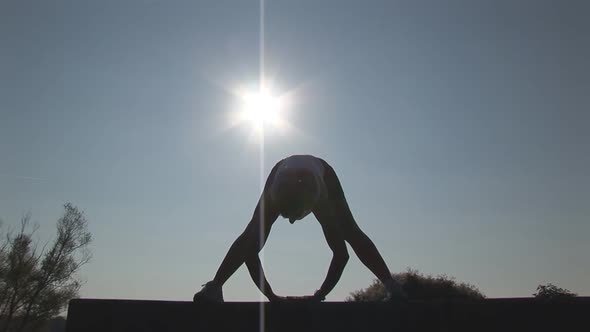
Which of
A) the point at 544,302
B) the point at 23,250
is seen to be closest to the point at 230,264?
the point at 544,302

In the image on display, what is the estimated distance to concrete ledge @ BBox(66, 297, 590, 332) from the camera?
1.88m

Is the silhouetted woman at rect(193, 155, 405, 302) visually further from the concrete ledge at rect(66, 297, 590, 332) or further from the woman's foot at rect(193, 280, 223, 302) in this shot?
the concrete ledge at rect(66, 297, 590, 332)

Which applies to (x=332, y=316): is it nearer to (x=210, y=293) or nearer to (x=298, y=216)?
(x=210, y=293)

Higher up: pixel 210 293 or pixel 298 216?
pixel 298 216

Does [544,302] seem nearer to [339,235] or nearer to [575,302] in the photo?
[575,302]

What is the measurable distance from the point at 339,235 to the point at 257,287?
2.82 feet

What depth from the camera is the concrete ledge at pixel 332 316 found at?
1879 millimetres

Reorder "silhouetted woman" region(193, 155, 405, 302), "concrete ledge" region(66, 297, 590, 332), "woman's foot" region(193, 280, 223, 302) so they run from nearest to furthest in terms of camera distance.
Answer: "concrete ledge" region(66, 297, 590, 332), "woman's foot" region(193, 280, 223, 302), "silhouetted woman" region(193, 155, 405, 302)

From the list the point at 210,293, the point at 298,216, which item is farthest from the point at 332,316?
the point at 298,216

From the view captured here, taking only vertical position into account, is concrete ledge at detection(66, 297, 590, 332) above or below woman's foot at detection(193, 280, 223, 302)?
below

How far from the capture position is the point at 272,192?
2.91 m

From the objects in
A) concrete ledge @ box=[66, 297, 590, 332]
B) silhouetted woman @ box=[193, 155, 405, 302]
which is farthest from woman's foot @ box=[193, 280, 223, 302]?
concrete ledge @ box=[66, 297, 590, 332]

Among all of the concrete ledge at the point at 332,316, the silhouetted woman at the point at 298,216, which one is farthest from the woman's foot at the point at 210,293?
the concrete ledge at the point at 332,316

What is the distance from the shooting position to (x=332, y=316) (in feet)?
6.24
